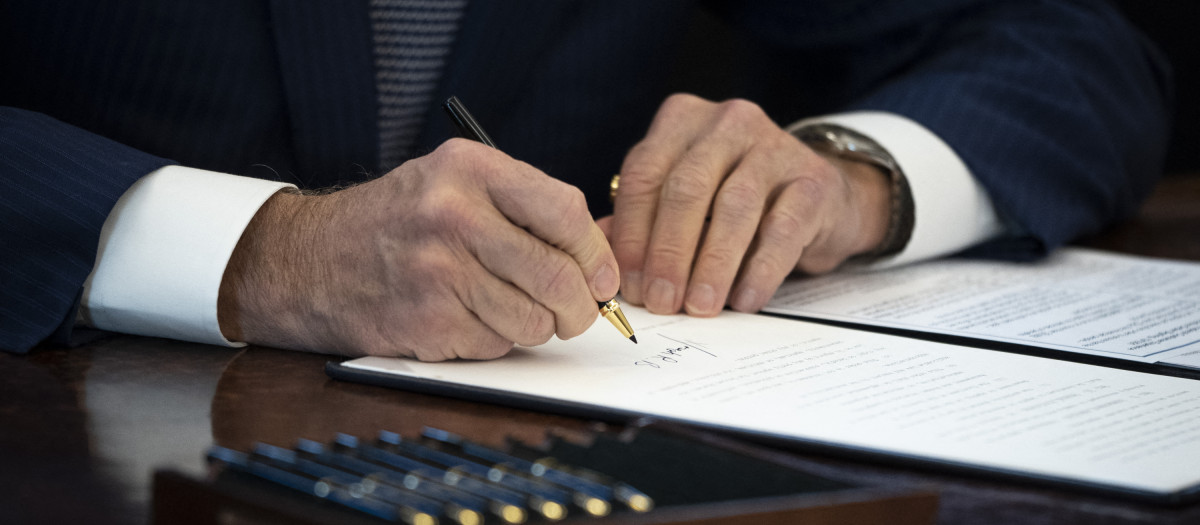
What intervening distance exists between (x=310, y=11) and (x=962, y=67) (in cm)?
91

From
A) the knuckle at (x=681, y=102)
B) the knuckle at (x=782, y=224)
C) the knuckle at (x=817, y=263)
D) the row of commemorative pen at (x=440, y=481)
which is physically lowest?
the knuckle at (x=817, y=263)

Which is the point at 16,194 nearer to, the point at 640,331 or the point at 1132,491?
the point at 640,331

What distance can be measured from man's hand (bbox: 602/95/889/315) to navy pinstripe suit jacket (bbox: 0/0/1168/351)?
0.36 meters

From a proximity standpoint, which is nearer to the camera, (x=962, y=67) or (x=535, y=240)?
(x=535, y=240)

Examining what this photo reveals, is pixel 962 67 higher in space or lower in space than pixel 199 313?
higher

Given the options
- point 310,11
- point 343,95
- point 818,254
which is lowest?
point 818,254

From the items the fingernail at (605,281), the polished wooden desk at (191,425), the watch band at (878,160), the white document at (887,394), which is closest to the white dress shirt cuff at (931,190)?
the watch band at (878,160)

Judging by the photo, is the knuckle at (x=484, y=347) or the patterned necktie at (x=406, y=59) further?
the patterned necktie at (x=406, y=59)

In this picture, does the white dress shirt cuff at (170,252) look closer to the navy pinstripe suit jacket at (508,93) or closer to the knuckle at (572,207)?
the navy pinstripe suit jacket at (508,93)

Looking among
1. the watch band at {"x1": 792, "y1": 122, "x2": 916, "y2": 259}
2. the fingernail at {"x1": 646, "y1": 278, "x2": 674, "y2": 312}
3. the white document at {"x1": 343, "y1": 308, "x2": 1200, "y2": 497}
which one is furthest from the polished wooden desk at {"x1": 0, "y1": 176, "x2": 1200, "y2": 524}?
the watch band at {"x1": 792, "y1": 122, "x2": 916, "y2": 259}

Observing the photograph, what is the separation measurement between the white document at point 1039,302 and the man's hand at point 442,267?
0.34 meters

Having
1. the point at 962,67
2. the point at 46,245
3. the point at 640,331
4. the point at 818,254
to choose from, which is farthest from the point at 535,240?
the point at 962,67

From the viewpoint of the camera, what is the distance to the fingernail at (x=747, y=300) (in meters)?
0.99

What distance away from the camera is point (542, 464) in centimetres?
46
